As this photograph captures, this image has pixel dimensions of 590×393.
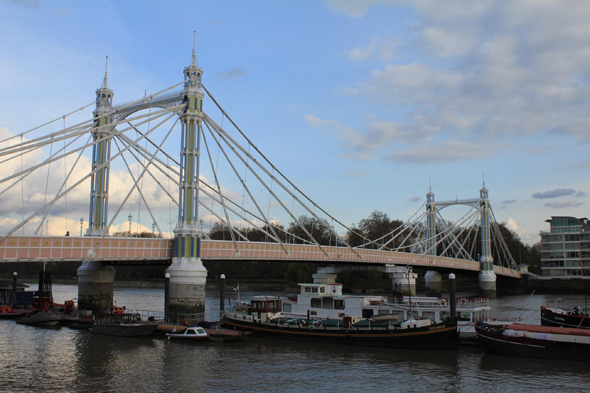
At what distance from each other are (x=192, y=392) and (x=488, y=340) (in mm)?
18153

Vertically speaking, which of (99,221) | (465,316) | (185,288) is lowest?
(465,316)

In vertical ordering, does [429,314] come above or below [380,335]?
above

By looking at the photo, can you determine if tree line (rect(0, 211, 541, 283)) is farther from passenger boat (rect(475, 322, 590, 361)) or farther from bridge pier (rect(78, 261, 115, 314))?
passenger boat (rect(475, 322, 590, 361))

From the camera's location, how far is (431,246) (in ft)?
297

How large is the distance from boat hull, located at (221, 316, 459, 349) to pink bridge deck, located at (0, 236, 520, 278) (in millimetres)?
11848

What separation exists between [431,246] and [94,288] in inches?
2360

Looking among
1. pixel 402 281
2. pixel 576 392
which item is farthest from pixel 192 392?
pixel 402 281

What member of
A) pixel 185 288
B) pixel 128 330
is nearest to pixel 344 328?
pixel 185 288

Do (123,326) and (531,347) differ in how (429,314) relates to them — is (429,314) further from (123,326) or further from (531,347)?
(123,326)

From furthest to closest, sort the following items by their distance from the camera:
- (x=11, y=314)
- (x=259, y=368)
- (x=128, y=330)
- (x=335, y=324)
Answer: (x=11, y=314)
(x=128, y=330)
(x=335, y=324)
(x=259, y=368)

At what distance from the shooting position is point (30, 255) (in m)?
34.1

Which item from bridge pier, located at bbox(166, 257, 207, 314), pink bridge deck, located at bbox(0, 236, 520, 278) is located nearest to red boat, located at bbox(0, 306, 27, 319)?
pink bridge deck, located at bbox(0, 236, 520, 278)

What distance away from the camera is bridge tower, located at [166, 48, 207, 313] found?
4169 centimetres

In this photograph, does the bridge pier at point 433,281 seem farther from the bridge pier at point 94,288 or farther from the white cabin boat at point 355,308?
the bridge pier at point 94,288
